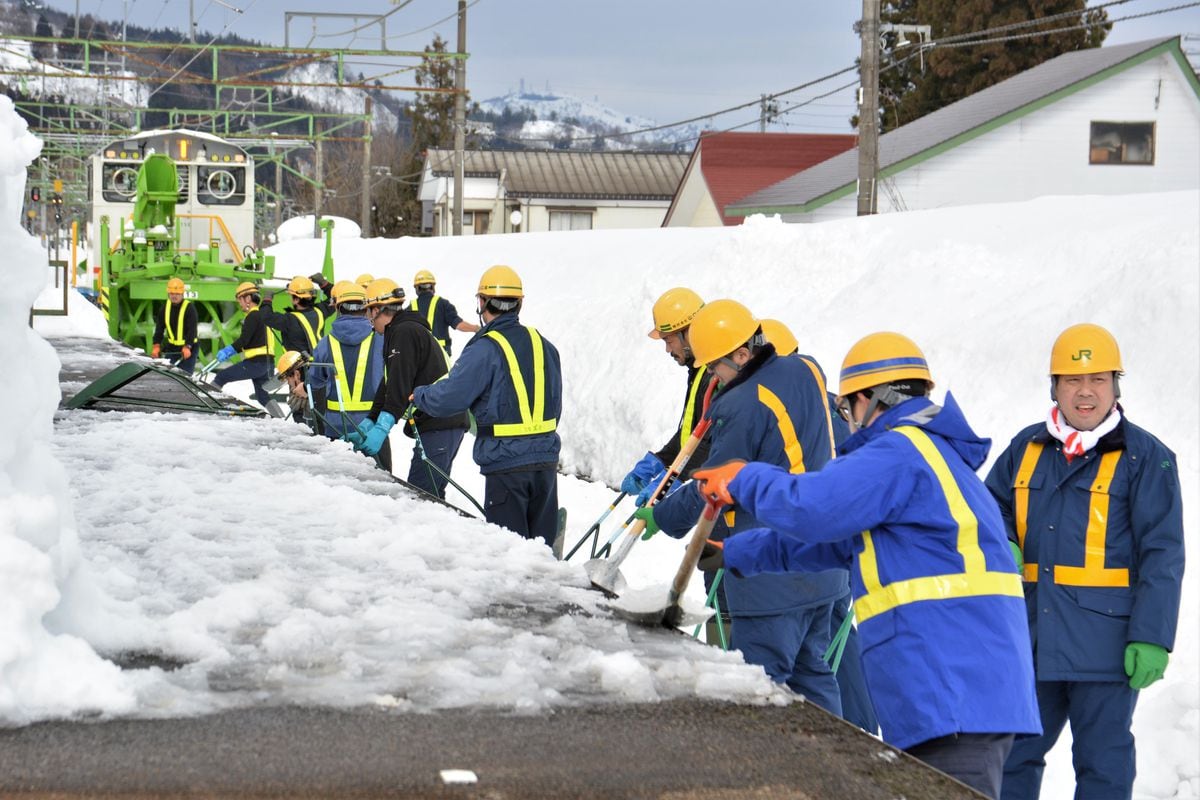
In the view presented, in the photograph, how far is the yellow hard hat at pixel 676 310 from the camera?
6.82 m

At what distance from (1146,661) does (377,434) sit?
4.80 m

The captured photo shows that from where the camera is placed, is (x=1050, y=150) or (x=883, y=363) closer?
(x=883, y=363)

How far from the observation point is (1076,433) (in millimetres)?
5016

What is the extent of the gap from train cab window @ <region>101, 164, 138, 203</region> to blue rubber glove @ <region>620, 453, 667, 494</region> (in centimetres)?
1739

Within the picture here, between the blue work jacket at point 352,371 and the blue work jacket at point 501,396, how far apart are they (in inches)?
81.3

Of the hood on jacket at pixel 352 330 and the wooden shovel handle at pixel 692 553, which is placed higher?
the hood on jacket at pixel 352 330

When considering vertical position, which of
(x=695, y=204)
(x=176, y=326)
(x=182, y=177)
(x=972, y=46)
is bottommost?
(x=176, y=326)

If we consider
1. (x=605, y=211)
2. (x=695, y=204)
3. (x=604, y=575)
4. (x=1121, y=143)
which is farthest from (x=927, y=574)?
(x=605, y=211)

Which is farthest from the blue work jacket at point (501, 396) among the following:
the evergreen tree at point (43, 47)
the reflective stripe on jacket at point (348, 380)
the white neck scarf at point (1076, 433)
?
the evergreen tree at point (43, 47)

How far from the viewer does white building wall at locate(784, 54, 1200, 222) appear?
30859 mm

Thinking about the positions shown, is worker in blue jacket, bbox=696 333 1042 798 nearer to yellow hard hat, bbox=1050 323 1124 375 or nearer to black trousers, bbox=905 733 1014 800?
black trousers, bbox=905 733 1014 800

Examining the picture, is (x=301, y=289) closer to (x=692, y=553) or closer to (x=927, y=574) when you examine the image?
(x=692, y=553)

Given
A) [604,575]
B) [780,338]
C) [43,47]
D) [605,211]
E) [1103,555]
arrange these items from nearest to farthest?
[604,575], [1103,555], [780,338], [605,211], [43,47]

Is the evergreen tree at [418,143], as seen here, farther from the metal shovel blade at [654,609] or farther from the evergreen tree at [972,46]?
the metal shovel blade at [654,609]
